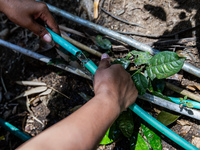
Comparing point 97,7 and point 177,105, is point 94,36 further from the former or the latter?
point 177,105

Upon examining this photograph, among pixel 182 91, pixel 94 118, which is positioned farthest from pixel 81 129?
pixel 182 91

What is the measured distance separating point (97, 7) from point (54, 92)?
1218 mm

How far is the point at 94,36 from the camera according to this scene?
6.81 feet

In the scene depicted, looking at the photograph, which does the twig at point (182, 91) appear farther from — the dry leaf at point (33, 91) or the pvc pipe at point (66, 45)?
the dry leaf at point (33, 91)

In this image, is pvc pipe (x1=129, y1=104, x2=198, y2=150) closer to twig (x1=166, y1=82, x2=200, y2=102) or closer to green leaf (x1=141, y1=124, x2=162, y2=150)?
green leaf (x1=141, y1=124, x2=162, y2=150)

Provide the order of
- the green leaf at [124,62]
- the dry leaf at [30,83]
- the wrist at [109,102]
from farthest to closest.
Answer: the dry leaf at [30,83]
the green leaf at [124,62]
the wrist at [109,102]

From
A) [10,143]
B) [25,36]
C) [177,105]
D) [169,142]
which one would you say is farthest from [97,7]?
[10,143]

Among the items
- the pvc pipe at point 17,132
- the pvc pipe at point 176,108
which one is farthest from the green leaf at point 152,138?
the pvc pipe at point 17,132

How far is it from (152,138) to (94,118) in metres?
0.89

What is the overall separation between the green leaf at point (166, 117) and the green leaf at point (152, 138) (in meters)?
0.14

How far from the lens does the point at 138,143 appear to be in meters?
1.51

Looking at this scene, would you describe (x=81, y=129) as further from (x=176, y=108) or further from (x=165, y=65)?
(x=176, y=108)

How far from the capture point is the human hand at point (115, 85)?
1.04m

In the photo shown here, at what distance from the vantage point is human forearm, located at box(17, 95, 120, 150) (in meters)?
0.73
